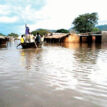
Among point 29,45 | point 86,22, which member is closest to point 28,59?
point 29,45

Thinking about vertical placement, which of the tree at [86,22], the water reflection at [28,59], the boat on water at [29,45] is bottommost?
the water reflection at [28,59]

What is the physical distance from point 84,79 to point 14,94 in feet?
7.72

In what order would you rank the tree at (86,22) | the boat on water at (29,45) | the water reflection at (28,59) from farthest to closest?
1. the tree at (86,22)
2. the boat on water at (29,45)
3. the water reflection at (28,59)

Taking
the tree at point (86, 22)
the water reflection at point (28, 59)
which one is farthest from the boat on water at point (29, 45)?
the tree at point (86, 22)

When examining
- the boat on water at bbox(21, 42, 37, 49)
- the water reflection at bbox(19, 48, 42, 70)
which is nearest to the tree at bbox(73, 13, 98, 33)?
the boat on water at bbox(21, 42, 37, 49)

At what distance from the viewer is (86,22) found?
64.2 m

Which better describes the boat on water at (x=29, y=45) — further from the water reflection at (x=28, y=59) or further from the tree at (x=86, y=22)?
the tree at (x=86, y=22)

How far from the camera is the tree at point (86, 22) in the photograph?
6357 cm

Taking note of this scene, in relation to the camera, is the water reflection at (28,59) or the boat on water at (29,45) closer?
the water reflection at (28,59)

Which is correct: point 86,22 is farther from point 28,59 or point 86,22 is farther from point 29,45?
point 28,59

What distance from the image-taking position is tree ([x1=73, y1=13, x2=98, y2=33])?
6357 centimetres

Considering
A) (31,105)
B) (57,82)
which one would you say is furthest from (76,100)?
(57,82)

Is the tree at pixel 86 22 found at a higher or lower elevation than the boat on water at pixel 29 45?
higher

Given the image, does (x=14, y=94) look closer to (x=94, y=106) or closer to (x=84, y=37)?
(x=94, y=106)
